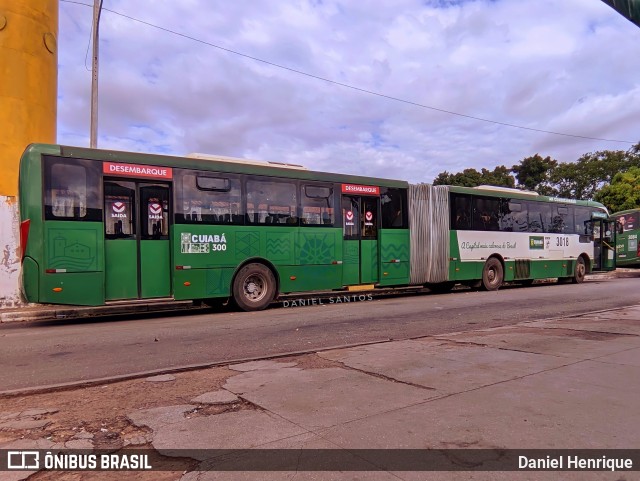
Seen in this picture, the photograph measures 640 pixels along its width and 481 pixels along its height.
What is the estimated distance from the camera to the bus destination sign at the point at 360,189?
13.2 meters

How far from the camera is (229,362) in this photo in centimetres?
640

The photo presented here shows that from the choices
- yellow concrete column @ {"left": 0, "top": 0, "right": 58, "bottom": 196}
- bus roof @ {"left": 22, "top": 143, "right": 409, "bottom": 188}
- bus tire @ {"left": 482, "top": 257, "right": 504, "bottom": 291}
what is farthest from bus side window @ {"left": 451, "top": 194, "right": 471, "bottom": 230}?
yellow concrete column @ {"left": 0, "top": 0, "right": 58, "bottom": 196}

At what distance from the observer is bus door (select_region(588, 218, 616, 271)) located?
21203 mm

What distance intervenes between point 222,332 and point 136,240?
3023 mm

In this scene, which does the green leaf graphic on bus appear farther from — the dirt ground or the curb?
the dirt ground

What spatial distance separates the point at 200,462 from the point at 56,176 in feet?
25.1

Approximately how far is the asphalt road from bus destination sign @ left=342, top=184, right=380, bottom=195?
3084 mm

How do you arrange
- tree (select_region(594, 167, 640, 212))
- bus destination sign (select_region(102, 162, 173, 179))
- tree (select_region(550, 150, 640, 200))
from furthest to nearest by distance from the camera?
1. tree (select_region(550, 150, 640, 200))
2. tree (select_region(594, 167, 640, 212))
3. bus destination sign (select_region(102, 162, 173, 179))

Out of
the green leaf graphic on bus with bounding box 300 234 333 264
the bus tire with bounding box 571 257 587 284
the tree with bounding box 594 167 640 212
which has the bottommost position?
the bus tire with bounding box 571 257 587 284

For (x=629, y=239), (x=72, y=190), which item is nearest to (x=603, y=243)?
(x=629, y=239)

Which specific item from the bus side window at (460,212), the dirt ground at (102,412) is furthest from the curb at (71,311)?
the bus side window at (460,212)

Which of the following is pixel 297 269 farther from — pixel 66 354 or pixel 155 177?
pixel 66 354

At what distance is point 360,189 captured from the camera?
13.5m

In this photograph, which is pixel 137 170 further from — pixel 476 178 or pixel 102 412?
pixel 476 178
